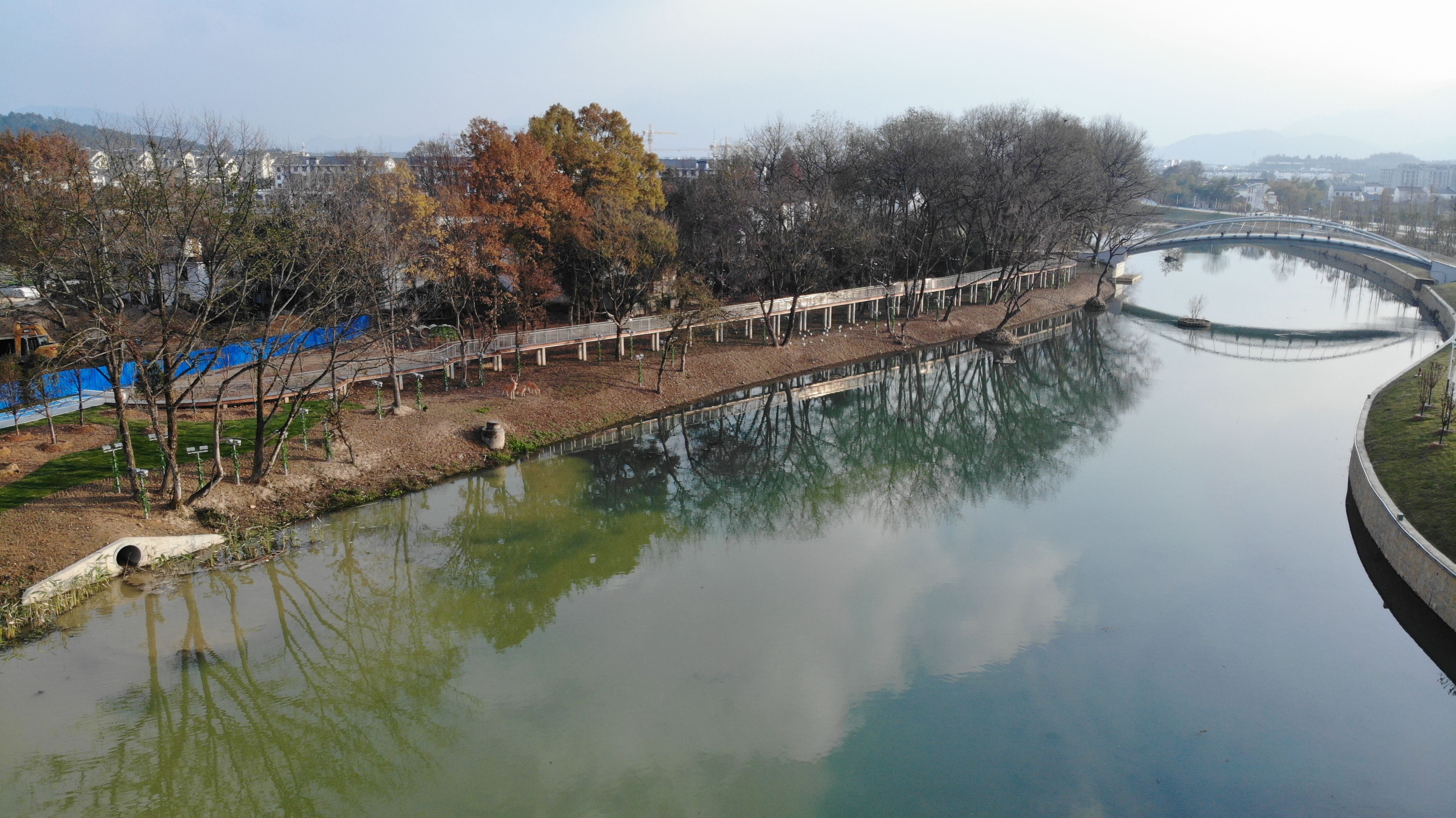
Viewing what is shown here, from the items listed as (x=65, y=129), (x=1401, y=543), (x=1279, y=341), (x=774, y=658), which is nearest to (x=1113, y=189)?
(x=1279, y=341)

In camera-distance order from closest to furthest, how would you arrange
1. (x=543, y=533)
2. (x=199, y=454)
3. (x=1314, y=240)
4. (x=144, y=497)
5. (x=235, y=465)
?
(x=144, y=497)
(x=199, y=454)
(x=543, y=533)
(x=235, y=465)
(x=1314, y=240)

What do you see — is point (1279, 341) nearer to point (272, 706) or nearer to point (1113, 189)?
point (1113, 189)

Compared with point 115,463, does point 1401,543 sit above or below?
below

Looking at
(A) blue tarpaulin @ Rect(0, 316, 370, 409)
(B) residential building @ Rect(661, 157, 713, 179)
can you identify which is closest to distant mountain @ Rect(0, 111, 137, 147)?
(A) blue tarpaulin @ Rect(0, 316, 370, 409)

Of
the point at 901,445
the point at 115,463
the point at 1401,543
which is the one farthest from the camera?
the point at 901,445

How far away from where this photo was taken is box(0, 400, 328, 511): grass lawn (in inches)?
687

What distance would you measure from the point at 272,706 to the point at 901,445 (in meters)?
19.0

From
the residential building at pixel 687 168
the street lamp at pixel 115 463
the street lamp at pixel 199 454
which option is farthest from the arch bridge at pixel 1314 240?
the street lamp at pixel 115 463

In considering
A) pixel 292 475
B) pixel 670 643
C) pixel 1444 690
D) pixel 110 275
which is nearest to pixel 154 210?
pixel 110 275

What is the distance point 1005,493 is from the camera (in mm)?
22438

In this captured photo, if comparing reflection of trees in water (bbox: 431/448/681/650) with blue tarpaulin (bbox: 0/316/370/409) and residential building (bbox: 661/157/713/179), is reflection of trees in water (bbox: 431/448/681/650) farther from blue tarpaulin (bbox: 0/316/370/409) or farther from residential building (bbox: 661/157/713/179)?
residential building (bbox: 661/157/713/179)

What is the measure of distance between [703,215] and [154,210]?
2519 cm

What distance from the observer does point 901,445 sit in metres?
27.1

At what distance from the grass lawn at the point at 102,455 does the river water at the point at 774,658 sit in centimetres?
345
